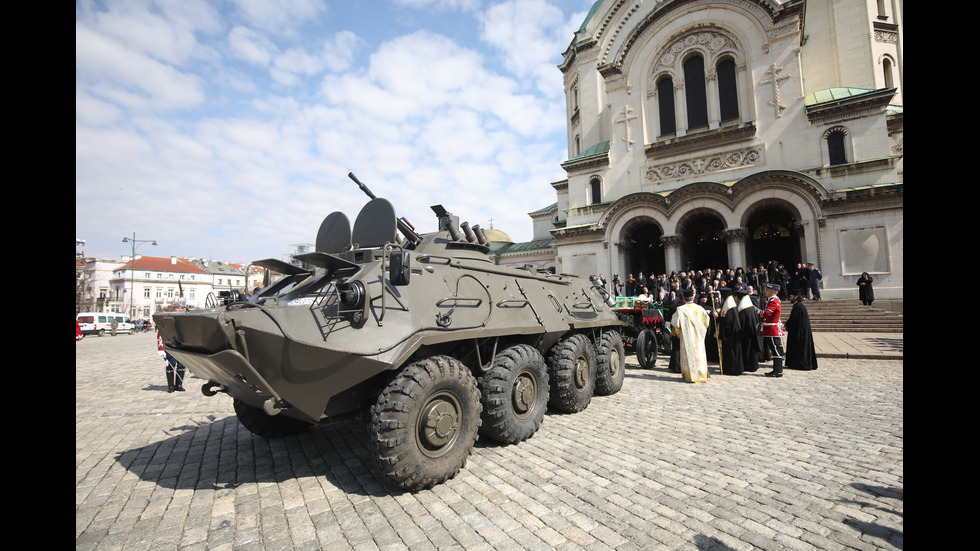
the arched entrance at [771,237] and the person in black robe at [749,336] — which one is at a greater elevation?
the arched entrance at [771,237]

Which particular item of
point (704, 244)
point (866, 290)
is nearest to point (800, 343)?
point (866, 290)

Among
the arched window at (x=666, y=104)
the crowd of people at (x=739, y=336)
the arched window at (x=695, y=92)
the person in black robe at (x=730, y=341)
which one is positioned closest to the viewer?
the crowd of people at (x=739, y=336)

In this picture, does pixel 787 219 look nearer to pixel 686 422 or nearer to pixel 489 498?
pixel 686 422

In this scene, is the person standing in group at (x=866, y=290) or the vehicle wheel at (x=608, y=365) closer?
the vehicle wheel at (x=608, y=365)

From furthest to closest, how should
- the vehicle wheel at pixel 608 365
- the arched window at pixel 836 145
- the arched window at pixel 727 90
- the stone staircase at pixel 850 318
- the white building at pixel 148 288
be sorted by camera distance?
1. the white building at pixel 148 288
2. the arched window at pixel 727 90
3. the arched window at pixel 836 145
4. the stone staircase at pixel 850 318
5. the vehicle wheel at pixel 608 365

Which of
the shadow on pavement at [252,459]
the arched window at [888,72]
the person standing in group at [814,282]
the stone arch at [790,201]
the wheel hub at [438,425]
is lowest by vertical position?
the shadow on pavement at [252,459]

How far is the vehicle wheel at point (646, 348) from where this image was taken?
10.1 metres

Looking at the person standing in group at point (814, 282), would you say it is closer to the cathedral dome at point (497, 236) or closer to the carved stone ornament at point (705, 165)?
the carved stone ornament at point (705, 165)

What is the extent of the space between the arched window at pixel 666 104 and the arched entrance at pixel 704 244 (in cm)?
506

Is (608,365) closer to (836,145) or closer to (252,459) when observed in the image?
(252,459)

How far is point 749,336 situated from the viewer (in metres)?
9.67

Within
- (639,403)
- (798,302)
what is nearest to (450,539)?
(639,403)

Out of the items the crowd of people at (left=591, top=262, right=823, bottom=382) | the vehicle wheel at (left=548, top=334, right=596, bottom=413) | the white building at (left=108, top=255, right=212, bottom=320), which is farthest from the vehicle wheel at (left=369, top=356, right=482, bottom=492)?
the white building at (left=108, top=255, right=212, bottom=320)

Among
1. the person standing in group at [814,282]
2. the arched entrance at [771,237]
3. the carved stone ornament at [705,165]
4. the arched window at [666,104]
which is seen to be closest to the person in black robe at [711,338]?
the person standing in group at [814,282]
